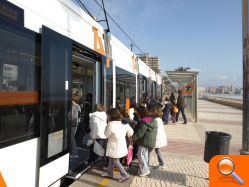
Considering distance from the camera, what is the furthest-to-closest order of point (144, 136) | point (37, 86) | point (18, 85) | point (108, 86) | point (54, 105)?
point (108, 86) < point (144, 136) < point (54, 105) < point (37, 86) < point (18, 85)

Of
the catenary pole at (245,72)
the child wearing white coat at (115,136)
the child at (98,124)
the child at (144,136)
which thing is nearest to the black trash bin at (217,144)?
the catenary pole at (245,72)

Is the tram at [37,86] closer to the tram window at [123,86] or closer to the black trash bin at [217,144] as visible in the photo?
the black trash bin at [217,144]

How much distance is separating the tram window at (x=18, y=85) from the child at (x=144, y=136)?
2.39 m

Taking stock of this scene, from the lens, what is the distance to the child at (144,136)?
5402 millimetres

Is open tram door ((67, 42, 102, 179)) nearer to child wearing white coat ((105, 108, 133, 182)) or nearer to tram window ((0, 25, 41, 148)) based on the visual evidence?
child wearing white coat ((105, 108, 133, 182))

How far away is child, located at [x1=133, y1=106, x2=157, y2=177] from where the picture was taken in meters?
5.40

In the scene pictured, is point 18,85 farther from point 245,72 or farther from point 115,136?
point 245,72

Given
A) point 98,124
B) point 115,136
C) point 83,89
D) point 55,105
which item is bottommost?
point 115,136

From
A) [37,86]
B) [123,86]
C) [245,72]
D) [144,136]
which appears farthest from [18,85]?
[123,86]

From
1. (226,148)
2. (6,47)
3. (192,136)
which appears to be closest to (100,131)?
(226,148)

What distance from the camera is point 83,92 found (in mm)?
9688

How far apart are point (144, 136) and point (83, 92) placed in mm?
4674

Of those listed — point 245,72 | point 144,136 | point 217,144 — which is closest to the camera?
point 245,72

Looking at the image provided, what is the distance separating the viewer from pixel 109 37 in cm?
679
